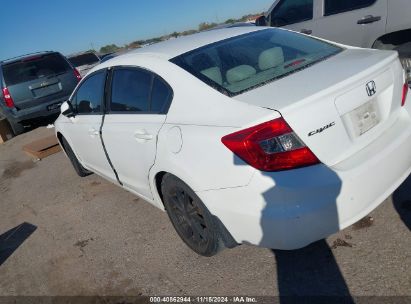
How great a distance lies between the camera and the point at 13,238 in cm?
436

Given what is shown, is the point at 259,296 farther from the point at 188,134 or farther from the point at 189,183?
the point at 188,134

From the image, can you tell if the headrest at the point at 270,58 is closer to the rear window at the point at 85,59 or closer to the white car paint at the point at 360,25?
the white car paint at the point at 360,25

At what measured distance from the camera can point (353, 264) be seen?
262cm

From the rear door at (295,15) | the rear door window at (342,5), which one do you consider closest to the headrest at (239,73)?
the rear door window at (342,5)

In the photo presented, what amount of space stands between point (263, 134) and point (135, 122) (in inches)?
53.9

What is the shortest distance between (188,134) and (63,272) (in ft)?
6.06

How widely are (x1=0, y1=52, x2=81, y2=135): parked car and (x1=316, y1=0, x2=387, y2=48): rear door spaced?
20.9 feet

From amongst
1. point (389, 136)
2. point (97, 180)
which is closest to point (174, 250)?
point (389, 136)

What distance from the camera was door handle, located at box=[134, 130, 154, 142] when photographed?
296 cm

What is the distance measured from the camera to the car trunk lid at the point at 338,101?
7.19 feet

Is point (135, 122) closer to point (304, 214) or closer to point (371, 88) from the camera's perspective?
point (304, 214)

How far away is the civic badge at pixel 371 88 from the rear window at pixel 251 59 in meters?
0.50

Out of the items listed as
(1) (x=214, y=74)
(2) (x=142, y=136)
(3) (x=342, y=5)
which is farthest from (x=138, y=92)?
(3) (x=342, y=5)

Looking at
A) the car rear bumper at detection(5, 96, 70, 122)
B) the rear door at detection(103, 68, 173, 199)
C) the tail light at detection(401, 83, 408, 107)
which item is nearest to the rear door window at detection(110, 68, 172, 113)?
the rear door at detection(103, 68, 173, 199)
